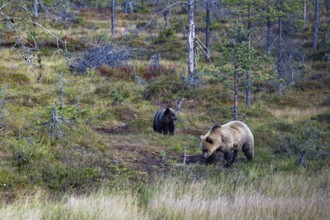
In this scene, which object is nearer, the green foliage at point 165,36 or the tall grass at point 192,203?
the tall grass at point 192,203

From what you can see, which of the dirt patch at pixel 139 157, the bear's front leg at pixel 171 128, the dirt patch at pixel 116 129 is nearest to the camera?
the dirt patch at pixel 139 157

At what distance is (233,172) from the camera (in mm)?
10266

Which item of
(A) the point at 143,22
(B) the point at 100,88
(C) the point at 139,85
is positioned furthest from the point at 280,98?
(A) the point at 143,22

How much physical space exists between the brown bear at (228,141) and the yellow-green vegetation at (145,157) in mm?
286

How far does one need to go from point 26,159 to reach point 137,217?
3.69 metres

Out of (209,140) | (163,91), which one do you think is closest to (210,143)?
(209,140)

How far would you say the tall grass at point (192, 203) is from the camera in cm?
612

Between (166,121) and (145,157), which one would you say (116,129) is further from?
(145,157)

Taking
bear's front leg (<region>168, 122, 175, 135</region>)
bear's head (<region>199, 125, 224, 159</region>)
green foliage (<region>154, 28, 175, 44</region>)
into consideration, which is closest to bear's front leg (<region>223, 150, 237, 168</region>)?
bear's head (<region>199, 125, 224, 159</region>)

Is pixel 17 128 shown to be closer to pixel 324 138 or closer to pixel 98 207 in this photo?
pixel 98 207

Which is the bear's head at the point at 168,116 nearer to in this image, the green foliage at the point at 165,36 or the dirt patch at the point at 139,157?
the dirt patch at the point at 139,157

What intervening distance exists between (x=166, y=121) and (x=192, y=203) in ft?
26.0

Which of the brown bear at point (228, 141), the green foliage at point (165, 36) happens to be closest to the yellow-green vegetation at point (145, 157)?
the brown bear at point (228, 141)

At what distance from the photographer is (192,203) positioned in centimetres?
672
